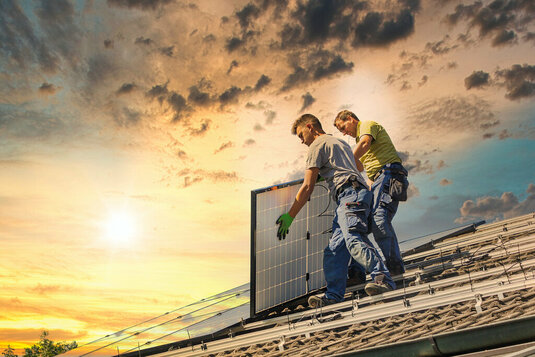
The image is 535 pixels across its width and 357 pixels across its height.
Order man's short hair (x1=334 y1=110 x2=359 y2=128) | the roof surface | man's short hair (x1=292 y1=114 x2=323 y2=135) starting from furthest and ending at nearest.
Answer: man's short hair (x1=334 y1=110 x2=359 y2=128), man's short hair (x1=292 y1=114 x2=323 y2=135), the roof surface

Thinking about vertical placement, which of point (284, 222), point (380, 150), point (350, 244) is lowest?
point (350, 244)

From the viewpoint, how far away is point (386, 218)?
7465 mm

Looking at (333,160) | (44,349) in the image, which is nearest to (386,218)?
(333,160)

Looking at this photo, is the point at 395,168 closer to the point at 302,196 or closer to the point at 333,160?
the point at 333,160

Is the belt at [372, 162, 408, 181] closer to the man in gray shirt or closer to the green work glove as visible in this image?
the man in gray shirt

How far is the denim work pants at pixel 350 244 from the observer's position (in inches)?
245

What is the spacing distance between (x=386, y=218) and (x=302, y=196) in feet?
4.73

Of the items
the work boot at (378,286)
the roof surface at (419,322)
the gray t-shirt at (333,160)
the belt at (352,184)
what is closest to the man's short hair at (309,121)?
the gray t-shirt at (333,160)

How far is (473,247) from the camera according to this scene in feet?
30.6

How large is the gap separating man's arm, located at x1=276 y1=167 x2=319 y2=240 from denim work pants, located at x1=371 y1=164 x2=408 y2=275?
3.94 feet

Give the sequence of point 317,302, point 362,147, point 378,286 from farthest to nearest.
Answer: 1. point 362,147
2. point 317,302
3. point 378,286

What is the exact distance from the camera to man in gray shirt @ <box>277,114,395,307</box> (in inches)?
245

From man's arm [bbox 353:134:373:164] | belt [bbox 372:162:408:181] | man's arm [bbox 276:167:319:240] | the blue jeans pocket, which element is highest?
man's arm [bbox 353:134:373:164]

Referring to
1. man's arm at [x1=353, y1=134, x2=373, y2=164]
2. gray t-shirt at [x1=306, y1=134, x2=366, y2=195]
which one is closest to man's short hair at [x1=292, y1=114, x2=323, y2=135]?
gray t-shirt at [x1=306, y1=134, x2=366, y2=195]
